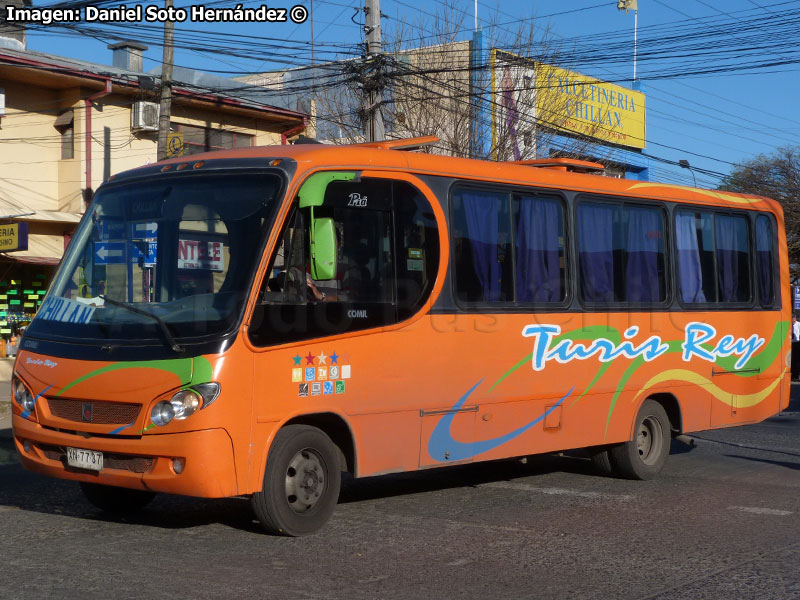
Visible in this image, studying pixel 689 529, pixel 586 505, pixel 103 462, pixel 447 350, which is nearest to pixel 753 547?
pixel 689 529

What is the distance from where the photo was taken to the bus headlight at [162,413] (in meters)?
7.30

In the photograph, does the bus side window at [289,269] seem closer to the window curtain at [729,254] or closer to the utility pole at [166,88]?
the window curtain at [729,254]

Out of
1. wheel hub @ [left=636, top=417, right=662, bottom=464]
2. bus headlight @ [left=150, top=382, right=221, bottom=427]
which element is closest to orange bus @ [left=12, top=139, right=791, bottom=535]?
bus headlight @ [left=150, top=382, right=221, bottom=427]

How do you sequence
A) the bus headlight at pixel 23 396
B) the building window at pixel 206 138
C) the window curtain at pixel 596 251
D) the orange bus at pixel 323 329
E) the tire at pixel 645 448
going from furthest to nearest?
the building window at pixel 206 138
the tire at pixel 645 448
the window curtain at pixel 596 251
the bus headlight at pixel 23 396
the orange bus at pixel 323 329

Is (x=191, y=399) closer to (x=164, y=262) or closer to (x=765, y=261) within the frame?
(x=164, y=262)

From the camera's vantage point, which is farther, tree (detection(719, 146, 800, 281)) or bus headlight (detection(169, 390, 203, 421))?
tree (detection(719, 146, 800, 281))

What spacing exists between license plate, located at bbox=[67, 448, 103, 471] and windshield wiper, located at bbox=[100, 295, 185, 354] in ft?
3.17

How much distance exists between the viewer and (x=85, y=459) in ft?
25.2

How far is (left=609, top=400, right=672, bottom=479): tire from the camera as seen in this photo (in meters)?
11.0

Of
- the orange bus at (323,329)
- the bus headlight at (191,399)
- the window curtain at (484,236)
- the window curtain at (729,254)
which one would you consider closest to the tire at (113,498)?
the orange bus at (323,329)

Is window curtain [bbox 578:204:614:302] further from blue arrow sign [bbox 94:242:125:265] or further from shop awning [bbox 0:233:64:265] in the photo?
shop awning [bbox 0:233:64:265]

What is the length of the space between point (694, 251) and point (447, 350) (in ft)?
13.9

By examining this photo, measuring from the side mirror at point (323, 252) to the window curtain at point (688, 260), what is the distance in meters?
5.26

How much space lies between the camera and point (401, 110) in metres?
29.7
